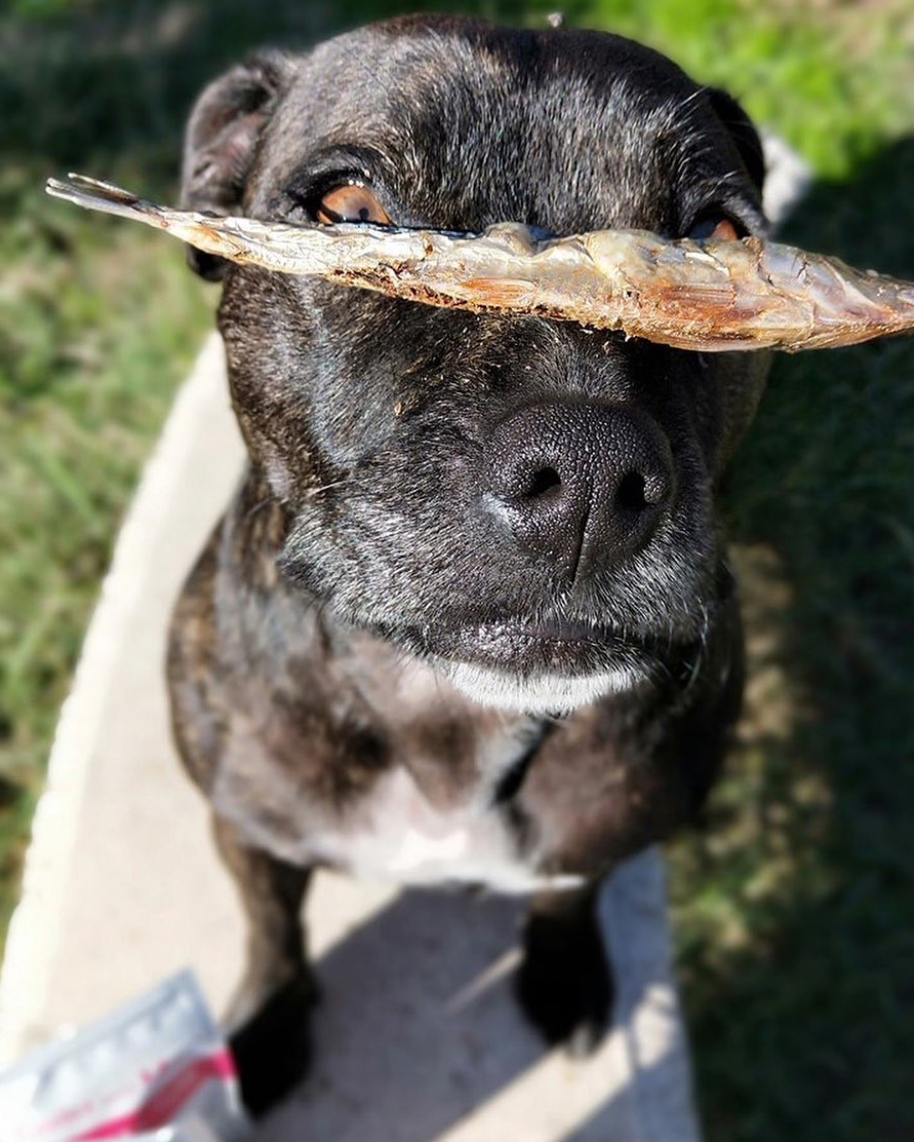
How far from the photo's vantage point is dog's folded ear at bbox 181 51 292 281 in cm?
257

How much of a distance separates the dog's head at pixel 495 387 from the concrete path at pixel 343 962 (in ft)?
4.84

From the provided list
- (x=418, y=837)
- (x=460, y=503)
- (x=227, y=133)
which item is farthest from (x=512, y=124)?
(x=418, y=837)

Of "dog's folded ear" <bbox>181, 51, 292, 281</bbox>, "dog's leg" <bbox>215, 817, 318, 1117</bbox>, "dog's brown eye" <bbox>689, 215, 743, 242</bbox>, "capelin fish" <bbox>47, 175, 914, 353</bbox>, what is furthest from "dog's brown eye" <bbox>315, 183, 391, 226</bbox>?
"dog's leg" <bbox>215, 817, 318, 1117</bbox>

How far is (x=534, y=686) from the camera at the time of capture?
2008mm

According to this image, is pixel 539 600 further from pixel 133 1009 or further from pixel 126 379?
pixel 126 379

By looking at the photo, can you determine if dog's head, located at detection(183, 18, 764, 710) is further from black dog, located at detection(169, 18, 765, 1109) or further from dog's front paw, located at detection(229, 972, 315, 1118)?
dog's front paw, located at detection(229, 972, 315, 1118)

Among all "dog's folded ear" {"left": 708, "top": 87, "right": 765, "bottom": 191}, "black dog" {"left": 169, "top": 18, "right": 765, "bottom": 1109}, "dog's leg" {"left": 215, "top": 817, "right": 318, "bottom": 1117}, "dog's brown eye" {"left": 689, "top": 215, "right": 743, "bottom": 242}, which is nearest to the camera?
"black dog" {"left": 169, "top": 18, "right": 765, "bottom": 1109}

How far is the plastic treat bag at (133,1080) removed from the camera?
8.16ft

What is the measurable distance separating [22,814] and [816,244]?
10.9ft

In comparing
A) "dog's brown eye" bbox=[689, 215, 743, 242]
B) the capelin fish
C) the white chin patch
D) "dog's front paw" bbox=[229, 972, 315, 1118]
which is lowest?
"dog's front paw" bbox=[229, 972, 315, 1118]

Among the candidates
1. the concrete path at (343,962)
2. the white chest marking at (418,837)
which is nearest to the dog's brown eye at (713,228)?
the white chest marking at (418,837)

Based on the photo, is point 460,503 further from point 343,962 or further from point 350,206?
point 343,962

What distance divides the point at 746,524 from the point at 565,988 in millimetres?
1217

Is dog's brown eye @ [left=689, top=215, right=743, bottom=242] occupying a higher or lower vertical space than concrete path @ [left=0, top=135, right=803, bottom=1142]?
higher
